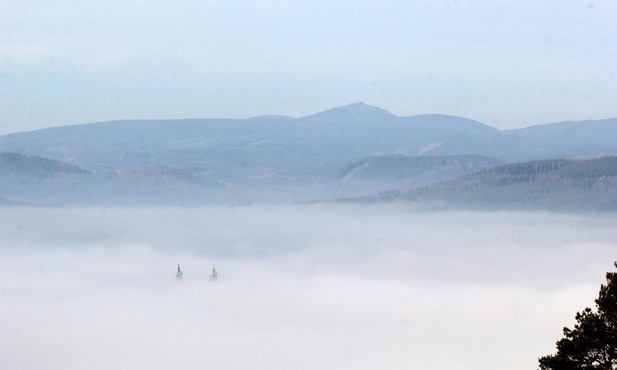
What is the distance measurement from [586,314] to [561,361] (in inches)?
77.0

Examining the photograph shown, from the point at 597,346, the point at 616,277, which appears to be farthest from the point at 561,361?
the point at 616,277

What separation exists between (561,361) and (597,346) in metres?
1.42

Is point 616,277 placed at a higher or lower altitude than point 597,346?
higher

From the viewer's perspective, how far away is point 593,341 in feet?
122

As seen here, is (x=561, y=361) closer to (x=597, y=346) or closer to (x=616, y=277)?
(x=597, y=346)

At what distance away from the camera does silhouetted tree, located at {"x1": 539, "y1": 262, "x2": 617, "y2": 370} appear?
120 ft

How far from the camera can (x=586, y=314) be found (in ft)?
123

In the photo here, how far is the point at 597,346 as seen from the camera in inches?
1462

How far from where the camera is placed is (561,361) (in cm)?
3762

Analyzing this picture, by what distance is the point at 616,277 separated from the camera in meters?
36.4

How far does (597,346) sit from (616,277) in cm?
269

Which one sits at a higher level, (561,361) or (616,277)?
(616,277)

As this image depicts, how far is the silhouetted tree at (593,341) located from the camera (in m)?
36.5
